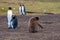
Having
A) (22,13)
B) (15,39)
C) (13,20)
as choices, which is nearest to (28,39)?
(15,39)

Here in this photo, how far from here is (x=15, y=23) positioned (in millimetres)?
18797

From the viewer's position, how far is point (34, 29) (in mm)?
15992

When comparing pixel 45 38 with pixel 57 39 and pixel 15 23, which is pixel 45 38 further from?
pixel 15 23

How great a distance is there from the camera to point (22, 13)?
33625 millimetres

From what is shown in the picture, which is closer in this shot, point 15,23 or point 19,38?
point 19,38

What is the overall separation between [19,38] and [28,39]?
0.53 metres

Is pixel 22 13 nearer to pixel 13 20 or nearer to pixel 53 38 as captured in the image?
pixel 13 20

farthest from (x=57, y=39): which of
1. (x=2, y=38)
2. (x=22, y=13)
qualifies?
(x=22, y=13)

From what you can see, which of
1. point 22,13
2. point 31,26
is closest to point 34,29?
point 31,26

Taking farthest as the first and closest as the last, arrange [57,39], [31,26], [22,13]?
[22,13], [31,26], [57,39]

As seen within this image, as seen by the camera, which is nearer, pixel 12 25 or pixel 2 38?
pixel 2 38

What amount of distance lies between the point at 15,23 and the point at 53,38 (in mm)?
5649

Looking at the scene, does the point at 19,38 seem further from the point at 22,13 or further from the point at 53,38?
the point at 22,13

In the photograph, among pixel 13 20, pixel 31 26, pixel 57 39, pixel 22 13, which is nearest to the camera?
pixel 57 39
